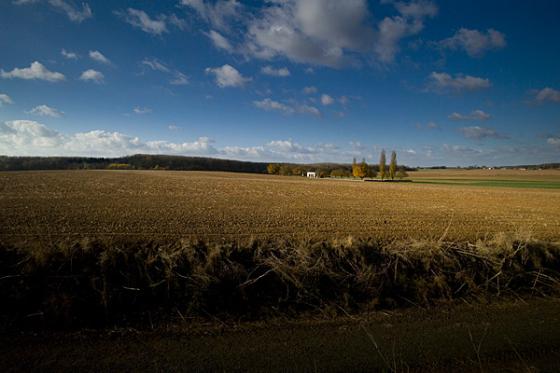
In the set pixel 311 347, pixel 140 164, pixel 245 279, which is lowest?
pixel 311 347

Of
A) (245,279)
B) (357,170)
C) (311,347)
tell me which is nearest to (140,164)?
(357,170)

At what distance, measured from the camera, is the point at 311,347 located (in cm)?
429

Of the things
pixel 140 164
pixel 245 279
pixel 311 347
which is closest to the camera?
pixel 311 347

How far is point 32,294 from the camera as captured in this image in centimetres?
517

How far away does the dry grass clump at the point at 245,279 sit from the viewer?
5.15 meters

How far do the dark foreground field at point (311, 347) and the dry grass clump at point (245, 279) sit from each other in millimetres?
531

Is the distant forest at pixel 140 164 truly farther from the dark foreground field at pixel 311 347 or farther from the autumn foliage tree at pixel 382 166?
the dark foreground field at pixel 311 347

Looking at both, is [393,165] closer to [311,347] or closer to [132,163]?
[311,347]


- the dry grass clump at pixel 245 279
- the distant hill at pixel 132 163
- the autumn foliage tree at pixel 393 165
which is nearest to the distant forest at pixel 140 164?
the distant hill at pixel 132 163

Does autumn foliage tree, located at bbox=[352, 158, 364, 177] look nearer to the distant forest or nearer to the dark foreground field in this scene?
the distant forest

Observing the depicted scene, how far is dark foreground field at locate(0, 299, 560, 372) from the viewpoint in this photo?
382 centimetres

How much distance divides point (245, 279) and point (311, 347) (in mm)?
2277

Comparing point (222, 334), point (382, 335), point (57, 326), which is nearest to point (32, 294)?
point (57, 326)

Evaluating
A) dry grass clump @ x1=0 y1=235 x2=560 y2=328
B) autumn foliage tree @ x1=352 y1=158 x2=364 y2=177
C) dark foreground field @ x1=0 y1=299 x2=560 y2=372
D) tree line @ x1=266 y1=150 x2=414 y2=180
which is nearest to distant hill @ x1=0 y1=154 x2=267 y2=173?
tree line @ x1=266 y1=150 x2=414 y2=180
